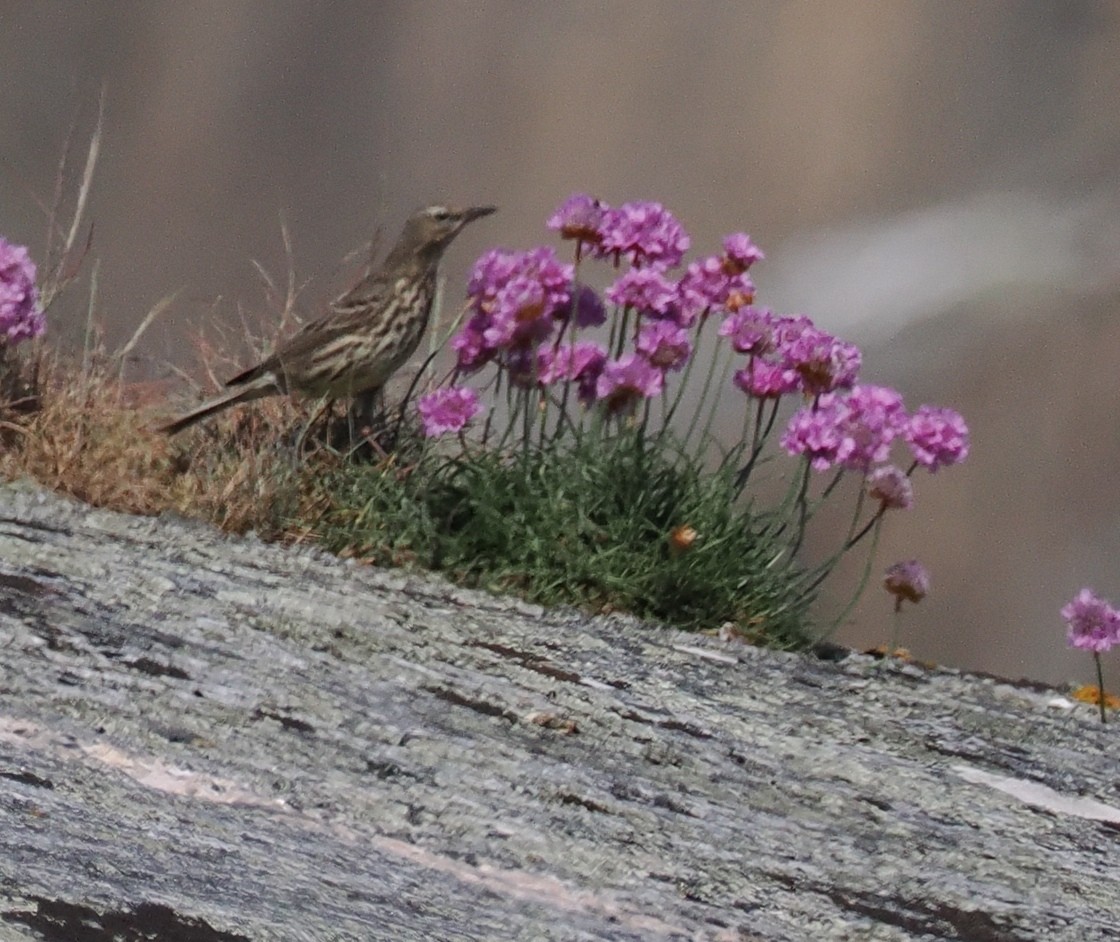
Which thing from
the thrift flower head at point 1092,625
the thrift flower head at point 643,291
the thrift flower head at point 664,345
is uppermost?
the thrift flower head at point 643,291

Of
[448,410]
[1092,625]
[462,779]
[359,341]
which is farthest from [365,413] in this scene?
[462,779]

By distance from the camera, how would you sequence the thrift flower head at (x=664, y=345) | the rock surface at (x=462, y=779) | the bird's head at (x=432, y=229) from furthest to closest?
the bird's head at (x=432, y=229) → the thrift flower head at (x=664, y=345) → the rock surface at (x=462, y=779)

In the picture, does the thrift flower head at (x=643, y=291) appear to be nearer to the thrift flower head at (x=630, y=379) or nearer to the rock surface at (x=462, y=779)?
the thrift flower head at (x=630, y=379)

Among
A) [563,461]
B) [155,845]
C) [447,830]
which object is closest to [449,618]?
[563,461]

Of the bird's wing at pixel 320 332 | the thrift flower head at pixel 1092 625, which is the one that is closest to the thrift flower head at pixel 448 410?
the bird's wing at pixel 320 332

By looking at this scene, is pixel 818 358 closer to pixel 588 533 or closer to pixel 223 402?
pixel 588 533
